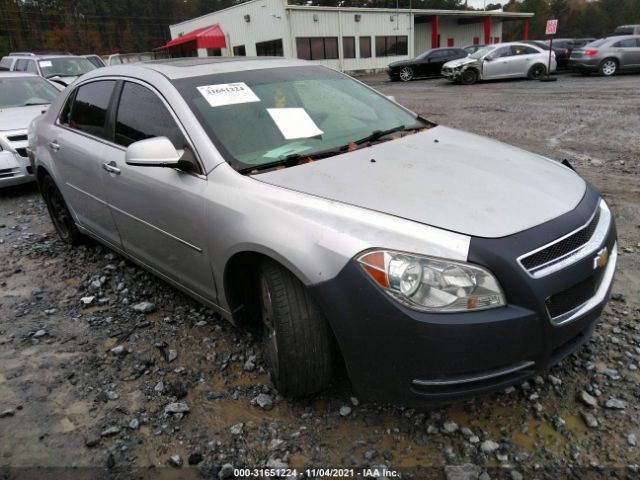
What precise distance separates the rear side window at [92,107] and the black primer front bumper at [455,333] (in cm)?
242

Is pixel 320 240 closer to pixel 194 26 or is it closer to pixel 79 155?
pixel 79 155

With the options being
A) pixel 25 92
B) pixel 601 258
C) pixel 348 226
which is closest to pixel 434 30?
pixel 25 92

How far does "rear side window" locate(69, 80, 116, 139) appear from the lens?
349 centimetres

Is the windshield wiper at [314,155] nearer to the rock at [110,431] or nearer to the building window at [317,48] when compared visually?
the rock at [110,431]

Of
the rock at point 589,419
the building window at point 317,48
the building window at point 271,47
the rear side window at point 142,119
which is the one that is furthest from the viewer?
the building window at point 271,47

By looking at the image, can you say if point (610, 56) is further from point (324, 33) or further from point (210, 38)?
point (210, 38)

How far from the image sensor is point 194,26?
37656 millimetres

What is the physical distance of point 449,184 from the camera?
Answer: 2.30 m

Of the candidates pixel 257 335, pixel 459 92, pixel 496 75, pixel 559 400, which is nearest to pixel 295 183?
pixel 257 335

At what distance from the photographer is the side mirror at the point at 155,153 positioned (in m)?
2.55

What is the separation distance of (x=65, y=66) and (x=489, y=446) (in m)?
14.4

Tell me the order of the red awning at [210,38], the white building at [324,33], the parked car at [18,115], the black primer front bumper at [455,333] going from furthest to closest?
1. the red awning at [210,38]
2. the white building at [324,33]
3. the parked car at [18,115]
4. the black primer front bumper at [455,333]

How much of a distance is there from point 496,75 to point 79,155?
17.6 metres

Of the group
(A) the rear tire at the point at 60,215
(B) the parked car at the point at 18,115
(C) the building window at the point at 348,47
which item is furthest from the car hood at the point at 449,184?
(C) the building window at the point at 348,47
